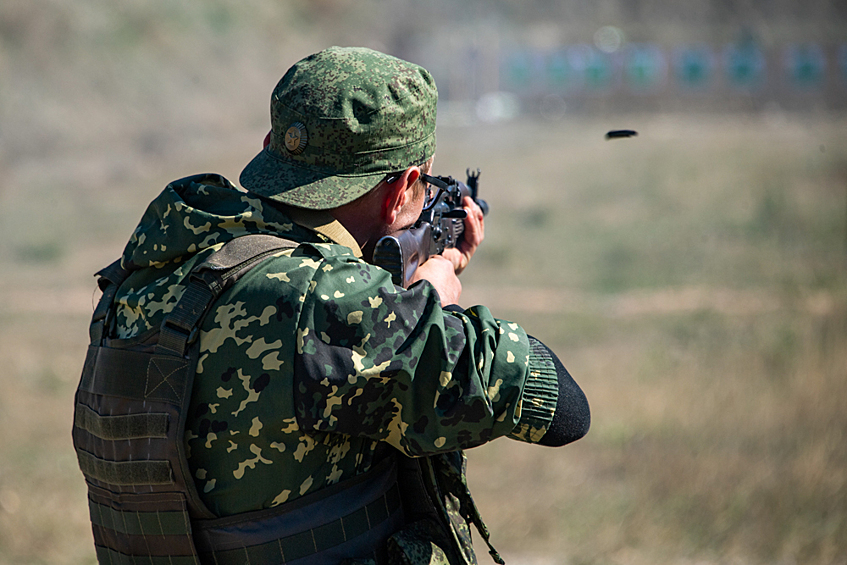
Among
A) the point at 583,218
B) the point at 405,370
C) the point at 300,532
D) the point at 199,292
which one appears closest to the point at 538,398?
the point at 405,370

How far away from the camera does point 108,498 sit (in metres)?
1.67

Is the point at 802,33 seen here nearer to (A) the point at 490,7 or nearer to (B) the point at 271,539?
(A) the point at 490,7

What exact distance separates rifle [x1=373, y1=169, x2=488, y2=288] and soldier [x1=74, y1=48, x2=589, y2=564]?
0.36 ft

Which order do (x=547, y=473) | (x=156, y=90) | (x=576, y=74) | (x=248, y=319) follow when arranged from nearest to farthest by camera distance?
(x=248, y=319) < (x=547, y=473) < (x=156, y=90) < (x=576, y=74)

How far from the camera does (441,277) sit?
82.0 inches

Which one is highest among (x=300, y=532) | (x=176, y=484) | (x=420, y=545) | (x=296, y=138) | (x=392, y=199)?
(x=296, y=138)

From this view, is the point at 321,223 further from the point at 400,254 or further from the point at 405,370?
the point at 405,370

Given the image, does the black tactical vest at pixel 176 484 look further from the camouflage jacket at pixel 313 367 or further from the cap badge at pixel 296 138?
the cap badge at pixel 296 138

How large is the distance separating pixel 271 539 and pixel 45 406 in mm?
5675

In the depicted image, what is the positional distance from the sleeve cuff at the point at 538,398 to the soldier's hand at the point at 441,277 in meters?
0.43

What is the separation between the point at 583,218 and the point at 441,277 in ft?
48.0

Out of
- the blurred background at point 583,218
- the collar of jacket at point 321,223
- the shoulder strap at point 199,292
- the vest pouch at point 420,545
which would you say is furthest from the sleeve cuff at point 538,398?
the blurred background at point 583,218

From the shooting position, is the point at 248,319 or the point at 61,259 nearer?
the point at 248,319

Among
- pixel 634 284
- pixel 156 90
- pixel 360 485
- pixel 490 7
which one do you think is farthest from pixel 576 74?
pixel 360 485
